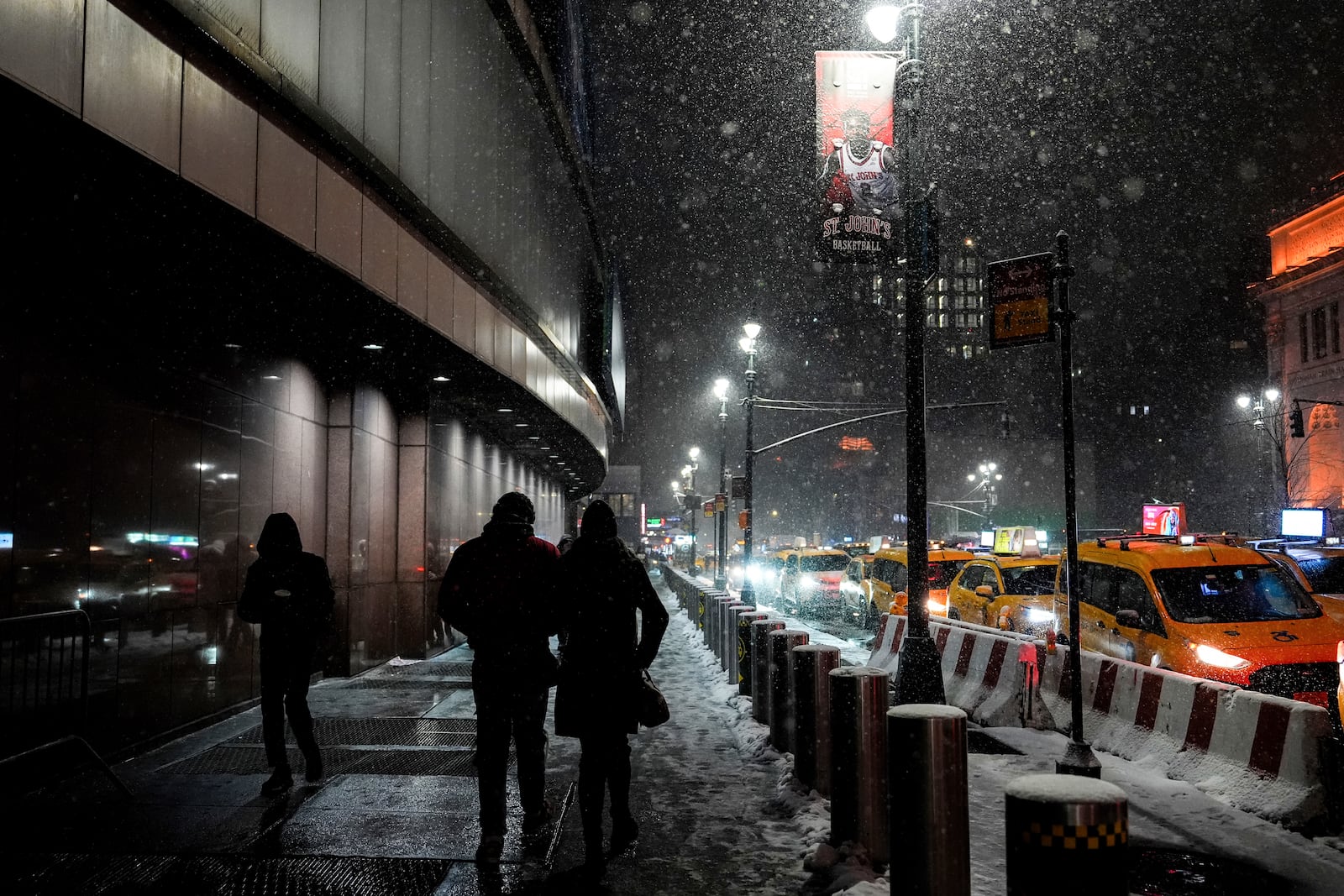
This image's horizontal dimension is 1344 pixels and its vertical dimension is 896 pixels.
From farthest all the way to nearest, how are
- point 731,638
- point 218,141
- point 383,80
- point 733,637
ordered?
point 731,638, point 733,637, point 383,80, point 218,141

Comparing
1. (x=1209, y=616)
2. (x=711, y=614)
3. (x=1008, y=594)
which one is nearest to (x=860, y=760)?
(x=1209, y=616)

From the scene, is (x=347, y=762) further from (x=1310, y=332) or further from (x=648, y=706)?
(x=1310, y=332)

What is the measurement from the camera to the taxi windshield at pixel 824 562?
29109 millimetres

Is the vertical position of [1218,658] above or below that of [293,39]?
below

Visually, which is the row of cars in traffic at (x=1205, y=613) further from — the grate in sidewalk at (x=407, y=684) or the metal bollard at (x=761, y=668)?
the grate in sidewalk at (x=407, y=684)

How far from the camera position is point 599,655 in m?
5.55

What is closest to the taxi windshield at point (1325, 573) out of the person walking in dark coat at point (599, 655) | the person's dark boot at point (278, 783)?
the person walking in dark coat at point (599, 655)

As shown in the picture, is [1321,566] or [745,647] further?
[1321,566]

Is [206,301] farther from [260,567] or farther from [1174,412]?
[1174,412]

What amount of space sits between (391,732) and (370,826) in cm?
353

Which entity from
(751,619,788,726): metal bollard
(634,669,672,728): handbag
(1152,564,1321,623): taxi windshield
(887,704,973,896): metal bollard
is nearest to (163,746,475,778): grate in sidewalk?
(634,669,672,728): handbag

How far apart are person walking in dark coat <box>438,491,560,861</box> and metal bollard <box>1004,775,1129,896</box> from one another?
3.17 meters

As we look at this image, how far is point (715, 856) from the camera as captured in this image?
19.3 feet

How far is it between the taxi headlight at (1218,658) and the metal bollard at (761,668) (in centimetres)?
396
